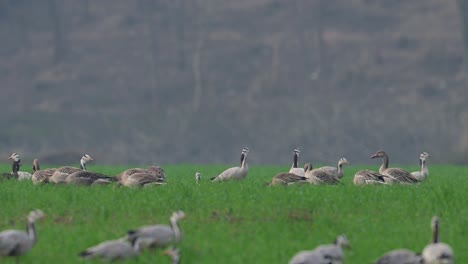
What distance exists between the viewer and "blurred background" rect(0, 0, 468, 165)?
73.8m

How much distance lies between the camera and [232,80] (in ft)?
272

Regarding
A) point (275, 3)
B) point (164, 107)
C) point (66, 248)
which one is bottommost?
point (66, 248)

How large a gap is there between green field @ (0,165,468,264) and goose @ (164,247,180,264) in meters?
0.22

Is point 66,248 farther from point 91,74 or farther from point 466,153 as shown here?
point 91,74

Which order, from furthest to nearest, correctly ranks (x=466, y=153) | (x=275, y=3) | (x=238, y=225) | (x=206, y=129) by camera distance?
(x=275, y=3) → (x=206, y=129) → (x=466, y=153) → (x=238, y=225)

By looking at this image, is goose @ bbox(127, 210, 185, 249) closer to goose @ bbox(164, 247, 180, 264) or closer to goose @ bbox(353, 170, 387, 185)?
goose @ bbox(164, 247, 180, 264)

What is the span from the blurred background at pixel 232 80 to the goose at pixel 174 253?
48.0 m

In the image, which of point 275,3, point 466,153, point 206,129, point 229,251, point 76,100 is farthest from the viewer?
point 275,3

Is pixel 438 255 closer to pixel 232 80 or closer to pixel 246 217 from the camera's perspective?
pixel 246 217

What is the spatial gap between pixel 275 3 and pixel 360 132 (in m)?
21.4

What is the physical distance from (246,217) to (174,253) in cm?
512

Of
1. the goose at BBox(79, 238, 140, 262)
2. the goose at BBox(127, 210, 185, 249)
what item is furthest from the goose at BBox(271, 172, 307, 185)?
the goose at BBox(79, 238, 140, 262)

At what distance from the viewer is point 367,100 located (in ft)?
258

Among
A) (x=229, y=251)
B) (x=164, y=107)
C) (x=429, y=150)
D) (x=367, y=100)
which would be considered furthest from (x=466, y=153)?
(x=229, y=251)
